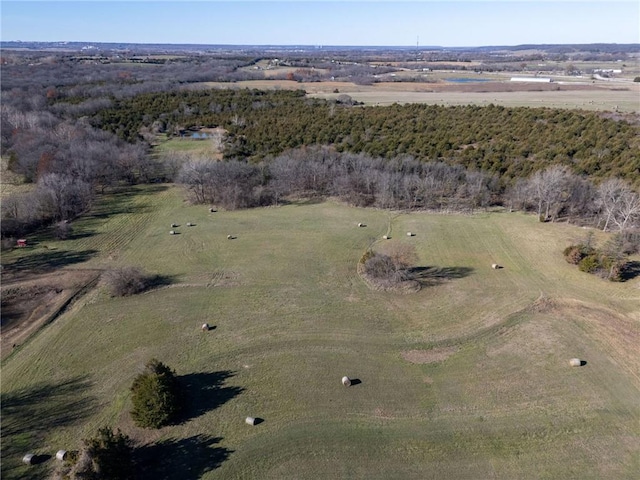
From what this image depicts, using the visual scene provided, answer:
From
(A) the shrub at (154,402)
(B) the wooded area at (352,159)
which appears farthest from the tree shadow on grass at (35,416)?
(B) the wooded area at (352,159)

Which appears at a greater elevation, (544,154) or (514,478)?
(544,154)

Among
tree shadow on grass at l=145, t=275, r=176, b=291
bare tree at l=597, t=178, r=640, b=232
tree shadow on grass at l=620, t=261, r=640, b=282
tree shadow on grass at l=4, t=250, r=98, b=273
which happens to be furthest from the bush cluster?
tree shadow on grass at l=4, t=250, r=98, b=273

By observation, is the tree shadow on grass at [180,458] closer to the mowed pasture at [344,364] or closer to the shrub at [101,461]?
the mowed pasture at [344,364]

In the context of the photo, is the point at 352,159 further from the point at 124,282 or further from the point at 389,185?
the point at 124,282

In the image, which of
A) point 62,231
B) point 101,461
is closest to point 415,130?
point 62,231

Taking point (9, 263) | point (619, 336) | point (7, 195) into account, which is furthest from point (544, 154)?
point (7, 195)

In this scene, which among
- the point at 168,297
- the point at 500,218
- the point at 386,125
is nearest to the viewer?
the point at 168,297

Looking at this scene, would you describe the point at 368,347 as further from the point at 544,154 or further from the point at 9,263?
the point at 544,154
